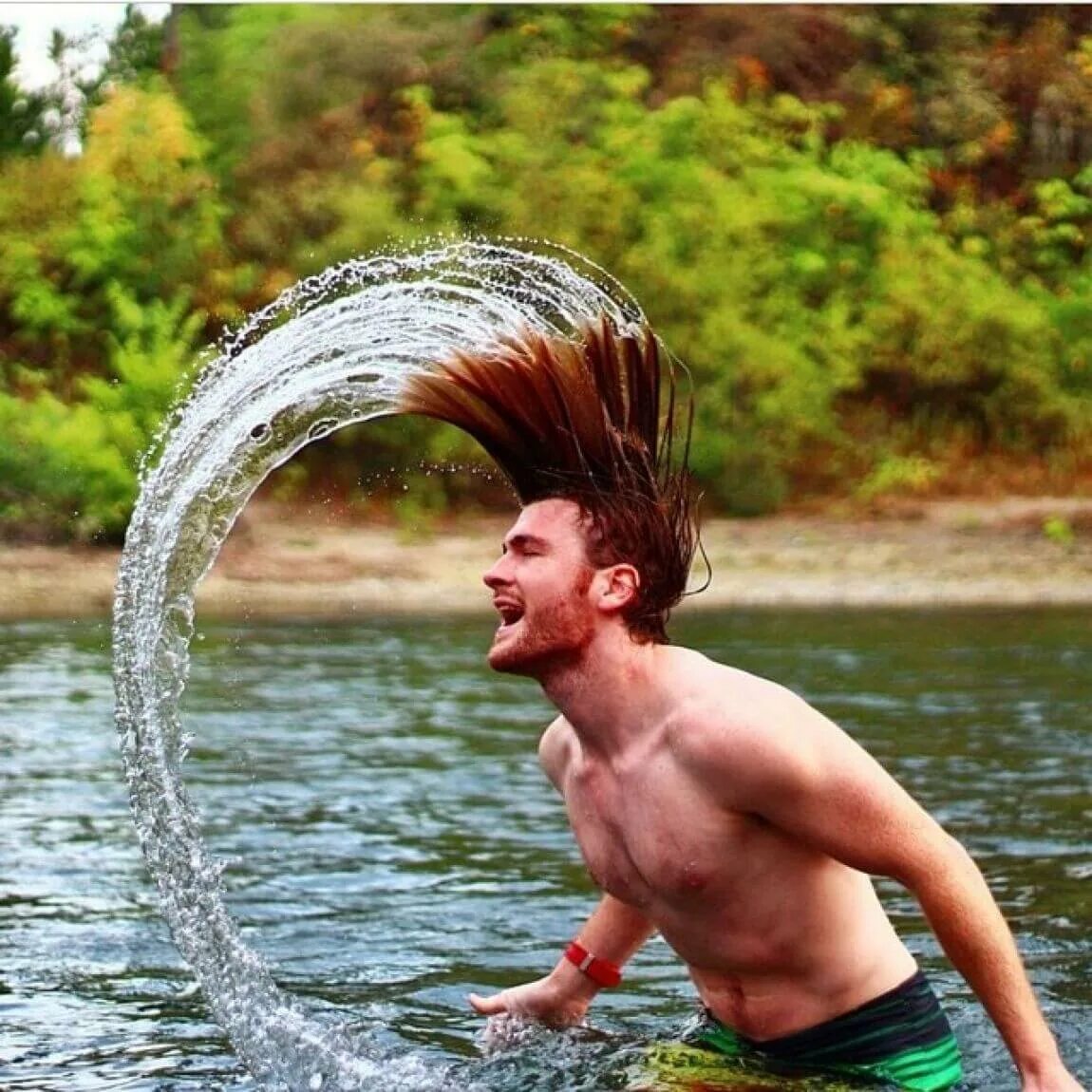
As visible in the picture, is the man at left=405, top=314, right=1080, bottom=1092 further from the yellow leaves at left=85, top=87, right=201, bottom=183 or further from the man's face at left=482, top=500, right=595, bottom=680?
the yellow leaves at left=85, top=87, right=201, bottom=183

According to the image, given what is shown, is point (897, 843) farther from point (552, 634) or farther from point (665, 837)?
point (552, 634)

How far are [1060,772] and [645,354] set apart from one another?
7811mm

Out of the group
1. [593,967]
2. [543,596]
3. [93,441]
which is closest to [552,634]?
[543,596]

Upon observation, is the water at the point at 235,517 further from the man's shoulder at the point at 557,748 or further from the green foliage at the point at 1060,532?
the green foliage at the point at 1060,532

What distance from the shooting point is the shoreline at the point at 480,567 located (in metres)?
22.9

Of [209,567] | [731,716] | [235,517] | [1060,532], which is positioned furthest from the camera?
[1060,532]

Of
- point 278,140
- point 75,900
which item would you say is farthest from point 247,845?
point 278,140

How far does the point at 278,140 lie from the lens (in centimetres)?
3244

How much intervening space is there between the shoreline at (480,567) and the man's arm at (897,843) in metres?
17.6

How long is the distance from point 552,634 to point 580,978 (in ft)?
3.78

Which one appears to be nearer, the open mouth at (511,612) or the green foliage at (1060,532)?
the open mouth at (511,612)

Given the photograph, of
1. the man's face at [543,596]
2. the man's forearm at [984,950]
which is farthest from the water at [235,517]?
the man's forearm at [984,950]

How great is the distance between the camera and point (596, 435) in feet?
15.6

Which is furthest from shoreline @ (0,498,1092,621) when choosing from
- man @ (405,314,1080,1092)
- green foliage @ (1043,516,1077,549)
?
man @ (405,314,1080,1092)
